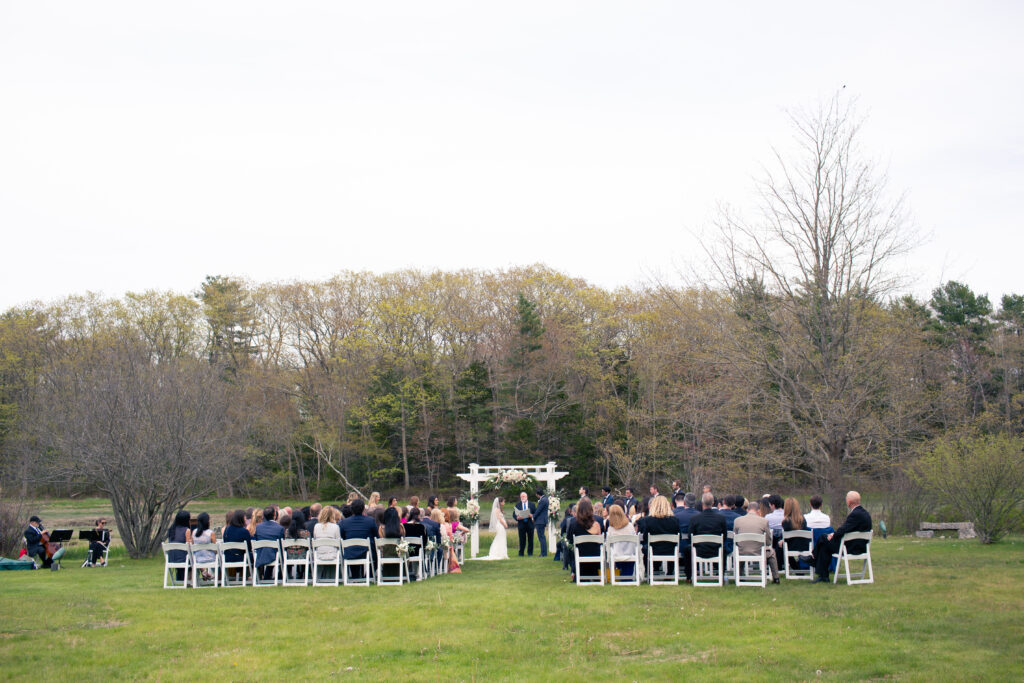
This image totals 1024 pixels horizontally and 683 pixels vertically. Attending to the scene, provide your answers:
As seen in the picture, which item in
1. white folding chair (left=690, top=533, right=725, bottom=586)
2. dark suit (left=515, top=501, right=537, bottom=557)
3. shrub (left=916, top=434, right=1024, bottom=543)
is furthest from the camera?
dark suit (left=515, top=501, right=537, bottom=557)

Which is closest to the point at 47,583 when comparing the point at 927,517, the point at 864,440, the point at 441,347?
the point at 864,440

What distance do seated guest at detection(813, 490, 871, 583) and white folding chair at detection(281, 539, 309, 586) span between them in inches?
291

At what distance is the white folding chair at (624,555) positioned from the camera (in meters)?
12.4

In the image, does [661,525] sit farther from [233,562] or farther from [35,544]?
[35,544]

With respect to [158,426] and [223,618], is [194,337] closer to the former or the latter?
[158,426]

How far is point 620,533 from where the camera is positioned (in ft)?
40.9

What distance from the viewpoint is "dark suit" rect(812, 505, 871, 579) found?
449 inches

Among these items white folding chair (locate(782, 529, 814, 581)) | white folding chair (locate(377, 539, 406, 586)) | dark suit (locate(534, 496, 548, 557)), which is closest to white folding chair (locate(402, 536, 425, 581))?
white folding chair (locate(377, 539, 406, 586))

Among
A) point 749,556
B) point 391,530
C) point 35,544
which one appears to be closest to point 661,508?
point 749,556

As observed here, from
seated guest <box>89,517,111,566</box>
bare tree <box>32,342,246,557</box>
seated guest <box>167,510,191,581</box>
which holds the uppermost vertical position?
bare tree <box>32,342,246,557</box>

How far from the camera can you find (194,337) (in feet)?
167

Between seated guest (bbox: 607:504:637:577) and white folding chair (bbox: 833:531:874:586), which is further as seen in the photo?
seated guest (bbox: 607:504:637:577)

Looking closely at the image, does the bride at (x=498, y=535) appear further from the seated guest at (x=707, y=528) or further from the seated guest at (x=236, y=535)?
the seated guest at (x=707, y=528)

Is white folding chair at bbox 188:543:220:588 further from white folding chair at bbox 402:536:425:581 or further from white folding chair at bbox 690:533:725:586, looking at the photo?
white folding chair at bbox 690:533:725:586
